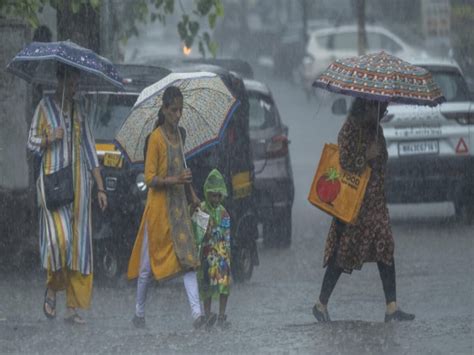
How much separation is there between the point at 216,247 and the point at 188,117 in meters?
1.02

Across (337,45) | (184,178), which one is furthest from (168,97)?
(337,45)

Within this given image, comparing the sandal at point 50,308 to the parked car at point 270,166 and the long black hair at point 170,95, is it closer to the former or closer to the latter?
the long black hair at point 170,95

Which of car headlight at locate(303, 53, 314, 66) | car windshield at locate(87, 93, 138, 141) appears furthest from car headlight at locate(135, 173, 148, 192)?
car headlight at locate(303, 53, 314, 66)

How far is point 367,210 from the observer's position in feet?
31.6

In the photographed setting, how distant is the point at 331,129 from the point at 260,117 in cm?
1563

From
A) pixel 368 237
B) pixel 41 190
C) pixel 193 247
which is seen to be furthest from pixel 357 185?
pixel 41 190

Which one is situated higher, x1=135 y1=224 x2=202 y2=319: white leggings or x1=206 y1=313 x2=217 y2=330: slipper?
x1=135 y1=224 x2=202 y2=319: white leggings

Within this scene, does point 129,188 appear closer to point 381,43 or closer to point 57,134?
point 57,134

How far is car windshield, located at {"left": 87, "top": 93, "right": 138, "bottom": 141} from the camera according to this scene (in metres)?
12.3

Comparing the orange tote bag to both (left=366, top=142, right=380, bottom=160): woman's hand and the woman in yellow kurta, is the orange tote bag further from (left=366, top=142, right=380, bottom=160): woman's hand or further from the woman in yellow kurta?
the woman in yellow kurta

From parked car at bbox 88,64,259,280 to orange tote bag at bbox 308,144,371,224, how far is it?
215 centimetres

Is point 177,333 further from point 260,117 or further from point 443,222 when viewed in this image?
point 443,222

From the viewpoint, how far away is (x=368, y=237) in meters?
9.65

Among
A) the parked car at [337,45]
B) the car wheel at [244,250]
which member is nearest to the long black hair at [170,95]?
the car wheel at [244,250]
